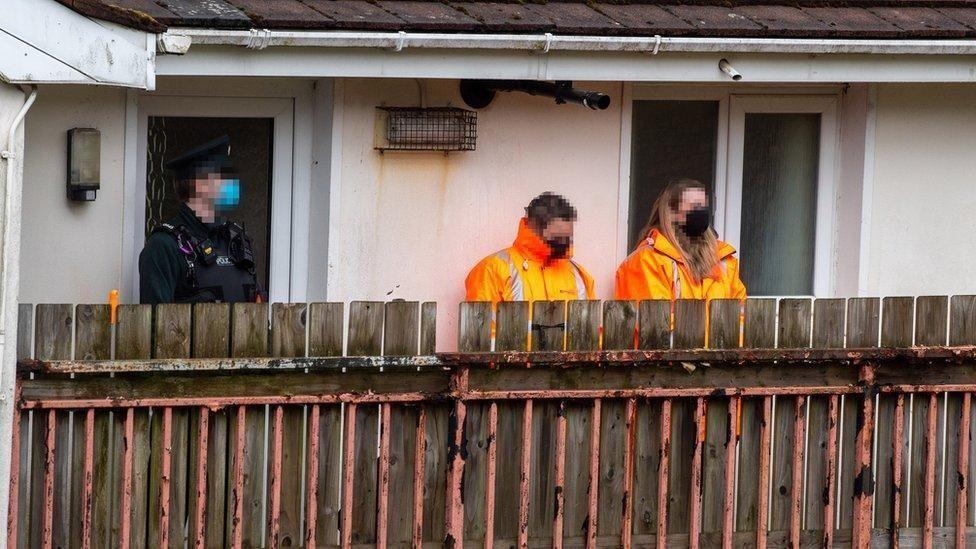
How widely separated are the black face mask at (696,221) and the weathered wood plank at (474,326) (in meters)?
1.35

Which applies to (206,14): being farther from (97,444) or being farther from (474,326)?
(97,444)

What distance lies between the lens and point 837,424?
7324 millimetres

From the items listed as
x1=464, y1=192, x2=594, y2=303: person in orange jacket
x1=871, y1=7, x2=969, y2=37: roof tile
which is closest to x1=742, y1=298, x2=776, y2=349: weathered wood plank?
x1=464, y1=192, x2=594, y2=303: person in orange jacket

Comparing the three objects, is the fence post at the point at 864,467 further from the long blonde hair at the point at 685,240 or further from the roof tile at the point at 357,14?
the roof tile at the point at 357,14

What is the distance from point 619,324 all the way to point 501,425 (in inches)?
25.5

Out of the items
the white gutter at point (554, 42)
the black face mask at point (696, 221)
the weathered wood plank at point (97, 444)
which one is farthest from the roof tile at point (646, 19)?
the weathered wood plank at point (97, 444)

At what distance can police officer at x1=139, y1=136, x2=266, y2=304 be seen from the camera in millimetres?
7195

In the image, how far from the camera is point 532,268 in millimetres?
7879

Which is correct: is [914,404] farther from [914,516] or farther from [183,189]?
[183,189]

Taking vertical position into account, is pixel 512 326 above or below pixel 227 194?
below

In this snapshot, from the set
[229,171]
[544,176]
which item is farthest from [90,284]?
[544,176]

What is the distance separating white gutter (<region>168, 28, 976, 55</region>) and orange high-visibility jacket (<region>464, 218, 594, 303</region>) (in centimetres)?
90

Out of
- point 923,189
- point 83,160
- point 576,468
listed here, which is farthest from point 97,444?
point 923,189

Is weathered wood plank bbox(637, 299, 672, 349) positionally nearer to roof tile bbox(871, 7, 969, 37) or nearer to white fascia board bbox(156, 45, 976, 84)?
white fascia board bbox(156, 45, 976, 84)
